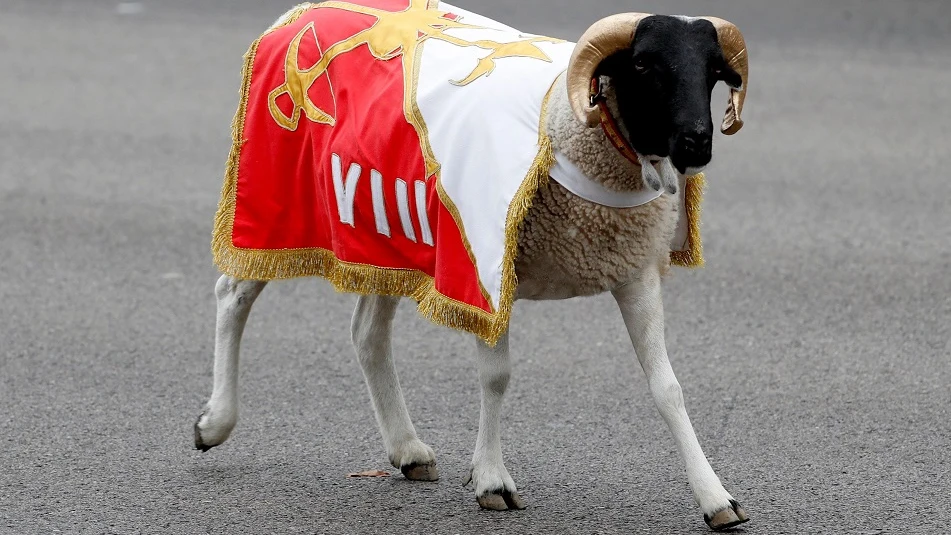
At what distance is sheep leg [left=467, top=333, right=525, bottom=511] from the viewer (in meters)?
4.45

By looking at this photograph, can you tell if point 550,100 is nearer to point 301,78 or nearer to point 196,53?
point 301,78

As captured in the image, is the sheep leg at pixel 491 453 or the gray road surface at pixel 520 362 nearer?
the sheep leg at pixel 491 453

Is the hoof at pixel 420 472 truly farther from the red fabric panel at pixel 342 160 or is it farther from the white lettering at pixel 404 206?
the white lettering at pixel 404 206

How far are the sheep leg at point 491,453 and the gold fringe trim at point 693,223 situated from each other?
0.62m

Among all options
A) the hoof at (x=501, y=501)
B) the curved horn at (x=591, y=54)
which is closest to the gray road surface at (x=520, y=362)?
the hoof at (x=501, y=501)

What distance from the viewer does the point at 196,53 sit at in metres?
12.6

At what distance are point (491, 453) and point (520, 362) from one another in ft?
5.10

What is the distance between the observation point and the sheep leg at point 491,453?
175 inches

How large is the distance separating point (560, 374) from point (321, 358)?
39.1 inches

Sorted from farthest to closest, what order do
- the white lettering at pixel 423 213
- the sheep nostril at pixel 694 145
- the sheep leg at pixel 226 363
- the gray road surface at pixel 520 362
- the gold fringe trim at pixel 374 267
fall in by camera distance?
the sheep leg at pixel 226 363 → the gray road surface at pixel 520 362 → the white lettering at pixel 423 213 → the gold fringe trim at pixel 374 267 → the sheep nostril at pixel 694 145

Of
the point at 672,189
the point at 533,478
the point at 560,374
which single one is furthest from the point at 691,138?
the point at 560,374

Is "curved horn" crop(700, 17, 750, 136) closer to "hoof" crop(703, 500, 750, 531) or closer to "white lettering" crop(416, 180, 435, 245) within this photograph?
"white lettering" crop(416, 180, 435, 245)

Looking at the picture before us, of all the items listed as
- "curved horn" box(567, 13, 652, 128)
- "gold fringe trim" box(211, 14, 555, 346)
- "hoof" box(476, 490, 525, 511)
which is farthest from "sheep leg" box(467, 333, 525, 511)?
"curved horn" box(567, 13, 652, 128)

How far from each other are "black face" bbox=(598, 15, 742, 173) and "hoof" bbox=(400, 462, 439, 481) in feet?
4.71
